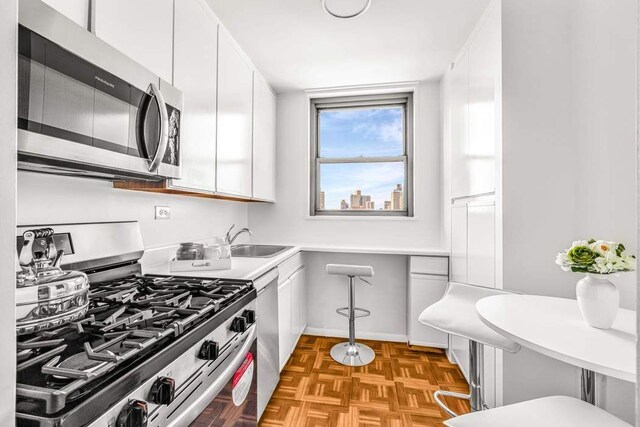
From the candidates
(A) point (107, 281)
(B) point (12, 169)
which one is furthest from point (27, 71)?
(A) point (107, 281)

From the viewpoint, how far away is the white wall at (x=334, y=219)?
298 centimetres

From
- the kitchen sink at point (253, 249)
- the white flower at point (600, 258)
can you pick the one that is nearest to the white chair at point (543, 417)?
the white flower at point (600, 258)

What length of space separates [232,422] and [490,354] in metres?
1.48

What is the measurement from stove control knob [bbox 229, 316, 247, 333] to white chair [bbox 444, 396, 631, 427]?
0.75 m

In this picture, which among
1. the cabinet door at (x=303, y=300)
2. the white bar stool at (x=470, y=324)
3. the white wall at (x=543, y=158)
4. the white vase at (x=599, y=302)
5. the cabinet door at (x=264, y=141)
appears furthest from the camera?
the cabinet door at (x=303, y=300)

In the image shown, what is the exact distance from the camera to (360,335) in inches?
120

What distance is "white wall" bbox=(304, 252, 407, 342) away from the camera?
300cm

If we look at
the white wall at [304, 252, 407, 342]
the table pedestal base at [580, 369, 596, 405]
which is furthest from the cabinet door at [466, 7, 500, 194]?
the white wall at [304, 252, 407, 342]

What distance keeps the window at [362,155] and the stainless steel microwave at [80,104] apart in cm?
215

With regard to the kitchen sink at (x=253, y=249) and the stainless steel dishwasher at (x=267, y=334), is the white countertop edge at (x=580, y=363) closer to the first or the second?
the stainless steel dishwasher at (x=267, y=334)

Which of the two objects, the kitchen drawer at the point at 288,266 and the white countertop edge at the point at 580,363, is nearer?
the white countertop edge at the point at 580,363

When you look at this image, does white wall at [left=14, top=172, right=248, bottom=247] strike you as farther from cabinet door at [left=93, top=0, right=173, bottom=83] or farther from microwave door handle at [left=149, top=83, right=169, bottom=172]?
cabinet door at [left=93, top=0, right=173, bottom=83]

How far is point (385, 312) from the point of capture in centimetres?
303

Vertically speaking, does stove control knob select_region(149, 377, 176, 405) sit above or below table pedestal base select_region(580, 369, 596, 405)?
above
